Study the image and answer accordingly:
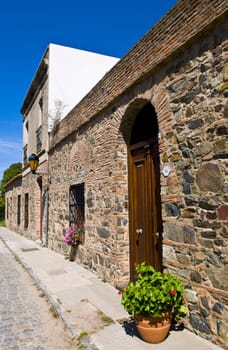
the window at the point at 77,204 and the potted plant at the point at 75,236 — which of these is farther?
the window at the point at 77,204

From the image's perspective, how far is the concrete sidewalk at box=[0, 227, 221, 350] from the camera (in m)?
3.05

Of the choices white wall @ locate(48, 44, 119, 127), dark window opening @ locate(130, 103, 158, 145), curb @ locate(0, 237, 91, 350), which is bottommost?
curb @ locate(0, 237, 91, 350)

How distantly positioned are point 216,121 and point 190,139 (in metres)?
0.42

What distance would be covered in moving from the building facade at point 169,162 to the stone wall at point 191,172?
1 cm

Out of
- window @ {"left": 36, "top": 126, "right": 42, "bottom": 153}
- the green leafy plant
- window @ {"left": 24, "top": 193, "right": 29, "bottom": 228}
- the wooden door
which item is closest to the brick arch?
the wooden door

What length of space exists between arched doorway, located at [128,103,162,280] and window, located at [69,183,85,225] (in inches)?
92.4

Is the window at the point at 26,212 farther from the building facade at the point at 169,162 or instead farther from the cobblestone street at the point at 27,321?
the building facade at the point at 169,162

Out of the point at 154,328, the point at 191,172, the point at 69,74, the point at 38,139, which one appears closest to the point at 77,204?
the point at 191,172

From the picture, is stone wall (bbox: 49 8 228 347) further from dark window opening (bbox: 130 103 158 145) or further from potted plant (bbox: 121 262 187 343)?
potted plant (bbox: 121 262 187 343)

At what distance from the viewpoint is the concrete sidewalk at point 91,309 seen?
3055mm

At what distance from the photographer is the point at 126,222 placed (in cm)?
505

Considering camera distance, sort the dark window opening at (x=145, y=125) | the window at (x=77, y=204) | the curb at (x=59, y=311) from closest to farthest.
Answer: the curb at (x=59, y=311)
the dark window opening at (x=145, y=125)
the window at (x=77, y=204)

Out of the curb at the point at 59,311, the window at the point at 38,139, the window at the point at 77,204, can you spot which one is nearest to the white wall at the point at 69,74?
the window at the point at 38,139

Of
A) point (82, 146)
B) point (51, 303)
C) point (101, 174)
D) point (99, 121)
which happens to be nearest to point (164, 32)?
point (99, 121)
